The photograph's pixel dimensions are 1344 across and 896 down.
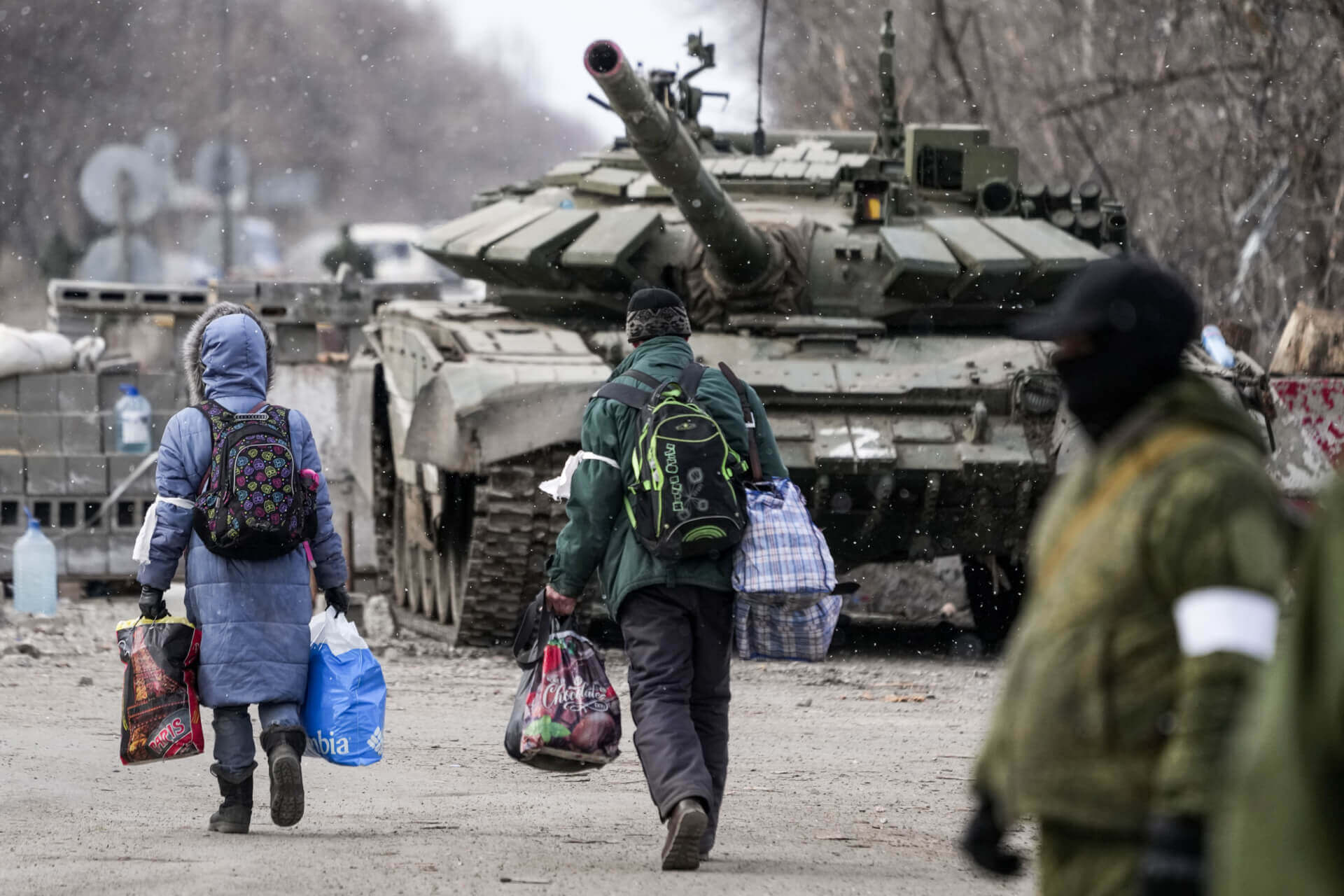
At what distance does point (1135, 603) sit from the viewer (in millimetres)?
2734

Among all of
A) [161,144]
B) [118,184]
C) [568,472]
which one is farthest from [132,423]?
[161,144]

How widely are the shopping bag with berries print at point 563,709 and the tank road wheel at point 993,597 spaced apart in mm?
6628

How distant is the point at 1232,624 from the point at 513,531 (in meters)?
7.33

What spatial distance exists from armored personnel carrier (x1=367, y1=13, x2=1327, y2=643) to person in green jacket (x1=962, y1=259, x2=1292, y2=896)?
5.56m

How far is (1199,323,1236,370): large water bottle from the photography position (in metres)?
11.1

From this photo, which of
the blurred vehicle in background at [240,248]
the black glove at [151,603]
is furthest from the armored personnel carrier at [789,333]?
the blurred vehicle in background at [240,248]

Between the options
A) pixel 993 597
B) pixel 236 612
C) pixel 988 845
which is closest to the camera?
pixel 988 845

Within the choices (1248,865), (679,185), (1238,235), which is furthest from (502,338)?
(1238,235)

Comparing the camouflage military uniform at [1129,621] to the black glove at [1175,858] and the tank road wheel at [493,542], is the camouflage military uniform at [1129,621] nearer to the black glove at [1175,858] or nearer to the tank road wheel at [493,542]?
the black glove at [1175,858]

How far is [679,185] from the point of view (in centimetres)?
923

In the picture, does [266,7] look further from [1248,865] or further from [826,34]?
[1248,865]

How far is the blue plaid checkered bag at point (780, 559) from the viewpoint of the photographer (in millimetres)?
5414

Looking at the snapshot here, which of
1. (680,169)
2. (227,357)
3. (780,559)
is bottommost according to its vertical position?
(780,559)

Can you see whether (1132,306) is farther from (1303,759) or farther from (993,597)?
(993,597)
